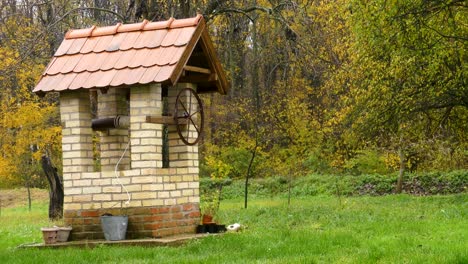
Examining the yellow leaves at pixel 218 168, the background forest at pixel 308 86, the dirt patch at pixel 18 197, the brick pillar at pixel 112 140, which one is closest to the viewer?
the brick pillar at pixel 112 140

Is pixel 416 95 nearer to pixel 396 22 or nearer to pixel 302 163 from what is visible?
pixel 396 22

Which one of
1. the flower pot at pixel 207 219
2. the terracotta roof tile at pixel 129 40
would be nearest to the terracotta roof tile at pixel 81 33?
the terracotta roof tile at pixel 129 40

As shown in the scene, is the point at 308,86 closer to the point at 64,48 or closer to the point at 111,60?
the point at 64,48

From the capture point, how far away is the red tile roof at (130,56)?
39.6 ft

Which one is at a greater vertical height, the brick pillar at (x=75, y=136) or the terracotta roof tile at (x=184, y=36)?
the terracotta roof tile at (x=184, y=36)

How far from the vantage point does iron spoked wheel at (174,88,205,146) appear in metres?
12.9

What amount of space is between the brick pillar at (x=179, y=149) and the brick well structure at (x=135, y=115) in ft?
0.06

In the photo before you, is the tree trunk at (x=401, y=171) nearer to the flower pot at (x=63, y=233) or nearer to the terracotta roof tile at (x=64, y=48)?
the terracotta roof tile at (x=64, y=48)

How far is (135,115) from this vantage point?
12211mm

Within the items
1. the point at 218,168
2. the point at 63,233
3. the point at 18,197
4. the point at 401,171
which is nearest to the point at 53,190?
the point at 63,233

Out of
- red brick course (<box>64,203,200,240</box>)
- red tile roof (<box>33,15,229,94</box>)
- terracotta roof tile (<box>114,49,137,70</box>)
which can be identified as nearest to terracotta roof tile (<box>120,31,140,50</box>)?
red tile roof (<box>33,15,229,94</box>)

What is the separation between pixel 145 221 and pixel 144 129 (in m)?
1.43

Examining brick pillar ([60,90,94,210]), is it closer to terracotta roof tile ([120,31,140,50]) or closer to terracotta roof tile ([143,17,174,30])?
terracotta roof tile ([120,31,140,50])

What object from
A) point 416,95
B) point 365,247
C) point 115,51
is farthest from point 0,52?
point 365,247
